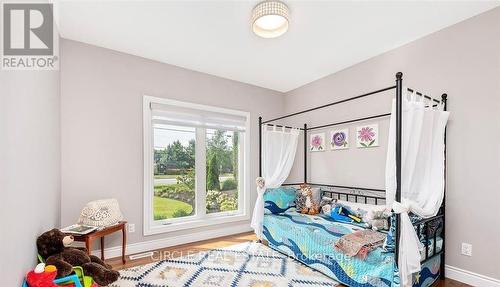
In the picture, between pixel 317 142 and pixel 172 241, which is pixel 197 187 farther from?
pixel 317 142

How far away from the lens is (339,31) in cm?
259

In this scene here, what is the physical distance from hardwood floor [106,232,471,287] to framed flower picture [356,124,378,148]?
63.6 inches

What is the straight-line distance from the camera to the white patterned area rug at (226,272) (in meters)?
2.36

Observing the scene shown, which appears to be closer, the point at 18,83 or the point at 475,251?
the point at 18,83

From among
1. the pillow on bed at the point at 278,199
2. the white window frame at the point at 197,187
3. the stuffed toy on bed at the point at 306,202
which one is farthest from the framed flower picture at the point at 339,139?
the white window frame at the point at 197,187

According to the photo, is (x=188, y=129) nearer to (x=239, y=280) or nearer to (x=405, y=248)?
(x=239, y=280)

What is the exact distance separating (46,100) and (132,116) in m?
1.10

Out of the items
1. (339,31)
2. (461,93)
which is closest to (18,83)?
(339,31)

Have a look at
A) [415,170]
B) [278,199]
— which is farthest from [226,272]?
[415,170]

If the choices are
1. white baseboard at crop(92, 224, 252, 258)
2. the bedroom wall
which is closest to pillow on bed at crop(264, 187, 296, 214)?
white baseboard at crop(92, 224, 252, 258)

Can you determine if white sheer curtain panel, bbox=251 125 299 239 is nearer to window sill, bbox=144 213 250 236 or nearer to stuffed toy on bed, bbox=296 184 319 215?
stuffed toy on bed, bbox=296 184 319 215

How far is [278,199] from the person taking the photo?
353 cm

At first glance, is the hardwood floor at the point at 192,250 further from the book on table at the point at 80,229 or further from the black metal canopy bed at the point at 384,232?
the book on table at the point at 80,229

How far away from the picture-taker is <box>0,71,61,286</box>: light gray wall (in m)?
1.16
